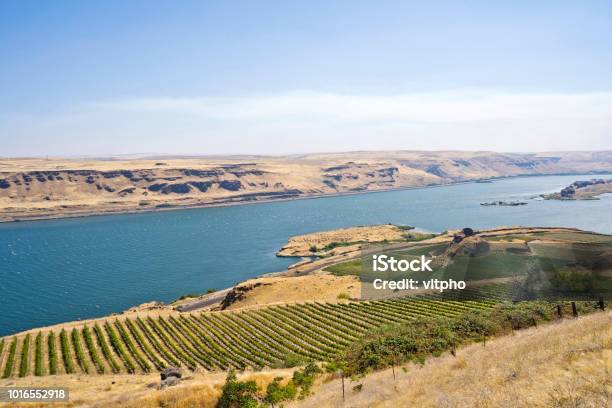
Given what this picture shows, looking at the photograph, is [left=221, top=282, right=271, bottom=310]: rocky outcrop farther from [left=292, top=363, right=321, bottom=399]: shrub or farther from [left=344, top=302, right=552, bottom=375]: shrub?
[left=292, top=363, right=321, bottom=399]: shrub

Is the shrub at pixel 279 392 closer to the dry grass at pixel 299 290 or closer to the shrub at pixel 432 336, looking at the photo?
the shrub at pixel 432 336

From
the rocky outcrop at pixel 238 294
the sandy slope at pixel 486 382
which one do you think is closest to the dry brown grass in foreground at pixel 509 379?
the sandy slope at pixel 486 382

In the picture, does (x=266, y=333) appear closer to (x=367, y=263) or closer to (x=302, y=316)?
(x=302, y=316)

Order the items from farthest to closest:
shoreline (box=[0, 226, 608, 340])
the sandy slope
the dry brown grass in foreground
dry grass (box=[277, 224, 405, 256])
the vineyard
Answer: dry grass (box=[277, 224, 405, 256]) < shoreline (box=[0, 226, 608, 340]) < the vineyard < the sandy slope < the dry brown grass in foreground

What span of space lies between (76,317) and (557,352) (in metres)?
78.4

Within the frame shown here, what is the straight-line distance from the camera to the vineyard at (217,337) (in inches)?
1700

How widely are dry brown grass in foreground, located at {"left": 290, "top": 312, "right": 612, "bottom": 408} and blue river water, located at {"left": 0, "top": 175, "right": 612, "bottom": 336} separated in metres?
70.7

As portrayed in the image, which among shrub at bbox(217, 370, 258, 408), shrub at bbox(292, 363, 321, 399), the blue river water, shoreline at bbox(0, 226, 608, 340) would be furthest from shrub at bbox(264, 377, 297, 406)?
the blue river water

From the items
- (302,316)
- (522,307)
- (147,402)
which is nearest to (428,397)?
(147,402)

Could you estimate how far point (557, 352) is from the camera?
59.7 feet

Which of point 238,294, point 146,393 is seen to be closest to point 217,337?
point 238,294

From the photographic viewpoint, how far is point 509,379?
55.1ft

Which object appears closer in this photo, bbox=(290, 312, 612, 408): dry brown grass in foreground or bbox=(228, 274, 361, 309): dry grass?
bbox=(290, 312, 612, 408): dry brown grass in foreground

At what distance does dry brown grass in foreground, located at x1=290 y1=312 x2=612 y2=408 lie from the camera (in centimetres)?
1434
